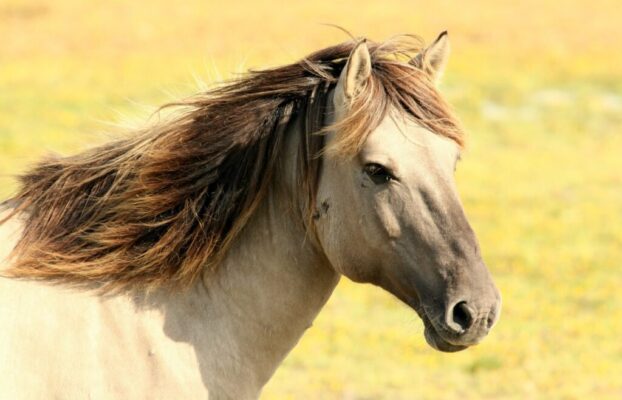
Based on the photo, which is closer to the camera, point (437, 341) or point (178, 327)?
point (437, 341)

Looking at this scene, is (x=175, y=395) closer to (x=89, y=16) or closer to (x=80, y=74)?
(x=80, y=74)

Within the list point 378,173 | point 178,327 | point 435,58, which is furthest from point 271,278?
point 435,58

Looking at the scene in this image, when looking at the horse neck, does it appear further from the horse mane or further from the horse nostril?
the horse nostril

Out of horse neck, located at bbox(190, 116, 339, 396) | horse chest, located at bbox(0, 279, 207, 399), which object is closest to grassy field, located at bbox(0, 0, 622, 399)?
horse neck, located at bbox(190, 116, 339, 396)

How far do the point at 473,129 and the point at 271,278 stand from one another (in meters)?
16.8

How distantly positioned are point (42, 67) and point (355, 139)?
2121 centimetres

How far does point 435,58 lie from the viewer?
4.30 meters

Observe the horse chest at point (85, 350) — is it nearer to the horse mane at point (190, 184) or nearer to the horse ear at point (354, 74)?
the horse mane at point (190, 184)

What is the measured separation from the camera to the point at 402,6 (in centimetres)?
3125

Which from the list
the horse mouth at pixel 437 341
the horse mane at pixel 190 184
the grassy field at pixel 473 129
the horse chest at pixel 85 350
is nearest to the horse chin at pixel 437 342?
the horse mouth at pixel 437 341

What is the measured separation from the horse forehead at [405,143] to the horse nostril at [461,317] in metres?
0.55

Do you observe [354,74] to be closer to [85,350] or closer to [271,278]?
[271,278]

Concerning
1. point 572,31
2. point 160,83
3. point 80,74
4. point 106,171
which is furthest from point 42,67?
point 106,171

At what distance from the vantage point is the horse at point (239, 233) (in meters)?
3.83
